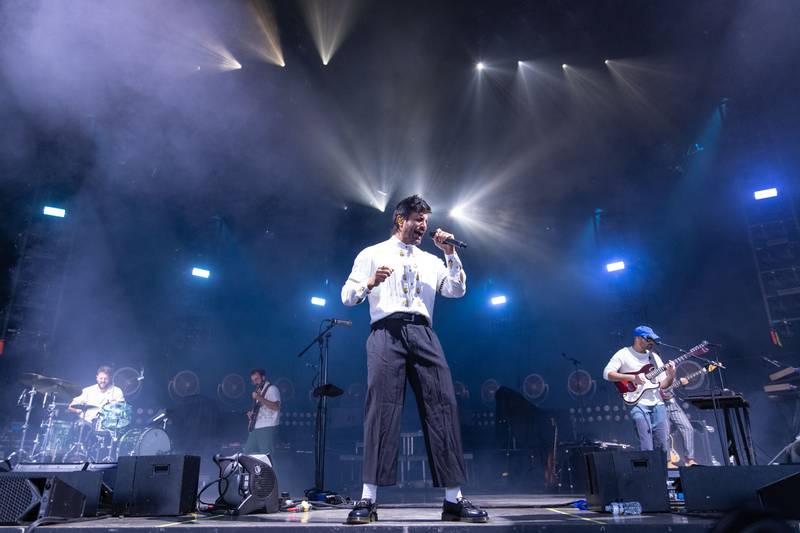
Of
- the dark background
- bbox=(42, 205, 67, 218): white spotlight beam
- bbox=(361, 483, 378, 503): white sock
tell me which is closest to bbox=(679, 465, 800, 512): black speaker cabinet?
bbox=(361, 483, 378, 503): white sock

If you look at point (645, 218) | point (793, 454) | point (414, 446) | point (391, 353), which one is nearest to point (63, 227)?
point (414, 446)

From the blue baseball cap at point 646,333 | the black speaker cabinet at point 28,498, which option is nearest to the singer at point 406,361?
the black speaker cabinet at point 28,498

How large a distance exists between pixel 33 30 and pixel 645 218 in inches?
563

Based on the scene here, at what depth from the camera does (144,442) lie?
9.40 m

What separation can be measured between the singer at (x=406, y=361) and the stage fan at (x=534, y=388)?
11792 millimetres

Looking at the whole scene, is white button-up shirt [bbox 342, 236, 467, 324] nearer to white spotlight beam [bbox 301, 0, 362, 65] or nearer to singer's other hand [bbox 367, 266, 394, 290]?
singer's other hand [bbox 367, 266, 394, 290]

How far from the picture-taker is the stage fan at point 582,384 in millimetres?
13250

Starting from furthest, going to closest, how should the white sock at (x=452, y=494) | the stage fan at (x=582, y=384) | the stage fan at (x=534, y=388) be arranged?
1. the stage fan at (x=534, y=388)
2. the stage fan at (x=582, y=384)
3. the white sock at (x=452, y=494)

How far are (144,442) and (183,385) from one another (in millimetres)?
3165

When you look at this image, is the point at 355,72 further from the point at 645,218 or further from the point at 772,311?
the point at 772,311

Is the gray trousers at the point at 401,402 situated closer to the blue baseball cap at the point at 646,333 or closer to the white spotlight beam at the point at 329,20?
the blue baseball cap at the point at 646,333

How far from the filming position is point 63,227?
11.0m

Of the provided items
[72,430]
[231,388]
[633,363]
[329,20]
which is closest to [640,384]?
[633,363]

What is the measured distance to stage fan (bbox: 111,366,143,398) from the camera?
11.2m
